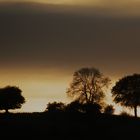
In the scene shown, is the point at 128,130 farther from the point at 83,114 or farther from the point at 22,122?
the point at 22,122

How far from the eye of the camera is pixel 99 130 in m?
191

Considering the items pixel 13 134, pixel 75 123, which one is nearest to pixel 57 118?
pixel 75 123

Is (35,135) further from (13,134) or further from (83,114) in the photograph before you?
(83,114)

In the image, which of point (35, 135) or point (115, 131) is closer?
point (35, 135)

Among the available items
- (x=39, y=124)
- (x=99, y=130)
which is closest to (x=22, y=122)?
(x=39, y=124)

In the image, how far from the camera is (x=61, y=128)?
19025 centimetres

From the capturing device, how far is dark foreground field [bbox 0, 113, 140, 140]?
604ft

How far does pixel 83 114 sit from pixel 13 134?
2167 centimetres

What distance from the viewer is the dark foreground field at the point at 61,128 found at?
184 metres

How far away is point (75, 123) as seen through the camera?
195000mm

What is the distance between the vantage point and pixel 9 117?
196 meters

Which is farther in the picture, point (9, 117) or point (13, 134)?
point (9, 117)

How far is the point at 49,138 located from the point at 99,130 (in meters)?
12.6

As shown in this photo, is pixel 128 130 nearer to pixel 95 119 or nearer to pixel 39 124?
pixel 95 119
